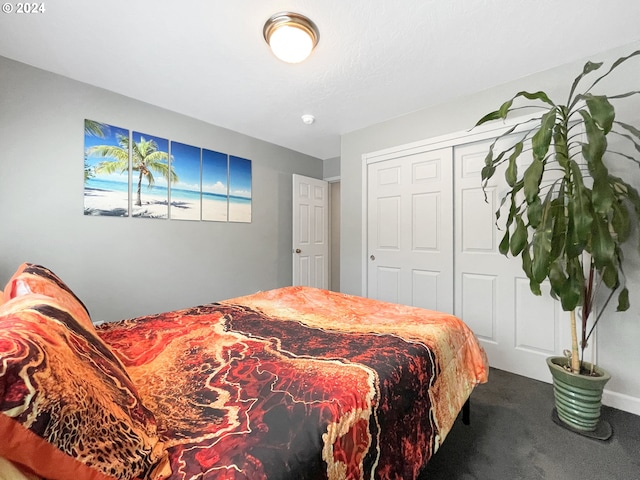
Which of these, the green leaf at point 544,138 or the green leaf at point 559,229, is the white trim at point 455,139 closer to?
the green leaf at point 544,138

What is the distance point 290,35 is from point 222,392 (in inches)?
75.7

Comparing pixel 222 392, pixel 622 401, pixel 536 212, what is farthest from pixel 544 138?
pixel 222 392

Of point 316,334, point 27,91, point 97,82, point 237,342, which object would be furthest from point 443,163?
point 27,91

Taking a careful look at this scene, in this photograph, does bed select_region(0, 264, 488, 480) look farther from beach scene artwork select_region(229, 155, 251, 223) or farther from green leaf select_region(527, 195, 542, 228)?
beach scene artwork select_region(229, 155, 251, 223)

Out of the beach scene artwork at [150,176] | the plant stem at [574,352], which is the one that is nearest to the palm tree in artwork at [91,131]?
the beach scene artwork at [150,176]

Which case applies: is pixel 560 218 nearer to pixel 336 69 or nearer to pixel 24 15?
pixel 336 69

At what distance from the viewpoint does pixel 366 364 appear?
1.01 meters

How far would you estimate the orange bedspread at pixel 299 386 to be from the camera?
67 centimetres

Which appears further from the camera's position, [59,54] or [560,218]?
[59,54]

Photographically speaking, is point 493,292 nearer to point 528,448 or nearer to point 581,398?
point 581,398

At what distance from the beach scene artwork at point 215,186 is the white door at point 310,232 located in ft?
3.30

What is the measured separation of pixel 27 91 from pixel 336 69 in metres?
2.37

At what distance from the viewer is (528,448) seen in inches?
58.4

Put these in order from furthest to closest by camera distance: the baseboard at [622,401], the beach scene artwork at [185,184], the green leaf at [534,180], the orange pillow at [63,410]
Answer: the beach scene artwork at [185,184] → the baseboard at [622,401] → the green leaf at [534,180] → the orange pillow at [63,410]
